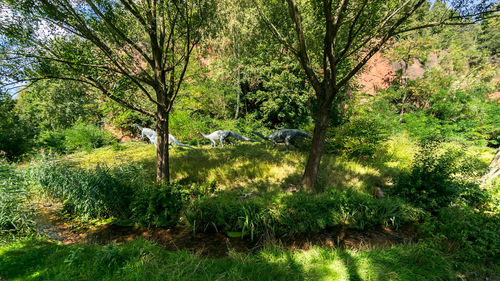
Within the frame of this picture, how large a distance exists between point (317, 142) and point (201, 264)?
3.47m

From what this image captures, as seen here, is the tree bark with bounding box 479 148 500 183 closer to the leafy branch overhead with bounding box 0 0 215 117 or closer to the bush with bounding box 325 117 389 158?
the bush with bounding box 325 117 389 158

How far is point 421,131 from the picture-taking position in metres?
9.46

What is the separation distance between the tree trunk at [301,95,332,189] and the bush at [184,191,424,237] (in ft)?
2.19

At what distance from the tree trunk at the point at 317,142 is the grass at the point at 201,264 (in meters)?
1.99

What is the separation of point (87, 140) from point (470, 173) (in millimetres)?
15773

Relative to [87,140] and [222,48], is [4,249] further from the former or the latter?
[222,48]

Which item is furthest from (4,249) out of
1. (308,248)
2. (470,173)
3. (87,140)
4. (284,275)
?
(87,140)

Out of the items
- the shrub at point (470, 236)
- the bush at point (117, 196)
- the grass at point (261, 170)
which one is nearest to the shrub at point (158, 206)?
the bush at point (117, 196)

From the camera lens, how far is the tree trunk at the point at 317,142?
4.42 metres

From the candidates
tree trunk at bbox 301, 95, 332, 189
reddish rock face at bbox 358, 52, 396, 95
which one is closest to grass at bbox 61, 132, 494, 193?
tree trunk at bbox 301, 95, 332, 189

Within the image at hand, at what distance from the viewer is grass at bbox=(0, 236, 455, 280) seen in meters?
2.27

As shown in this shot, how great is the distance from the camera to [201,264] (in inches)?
104

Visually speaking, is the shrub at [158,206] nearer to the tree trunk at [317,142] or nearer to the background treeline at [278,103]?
the tree trunk at [317,142]

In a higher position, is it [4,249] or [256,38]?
[256,38]
